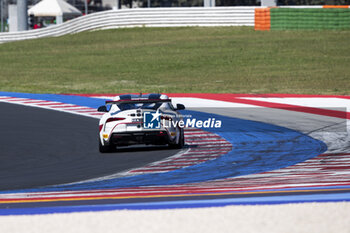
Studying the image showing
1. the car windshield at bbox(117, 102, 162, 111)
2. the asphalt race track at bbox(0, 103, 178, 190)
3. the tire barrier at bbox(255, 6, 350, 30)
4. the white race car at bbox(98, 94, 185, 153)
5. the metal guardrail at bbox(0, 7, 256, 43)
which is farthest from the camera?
the metal guardrail at bbox(0, 7, 256, 43)

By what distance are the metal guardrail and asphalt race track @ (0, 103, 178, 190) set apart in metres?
27.1

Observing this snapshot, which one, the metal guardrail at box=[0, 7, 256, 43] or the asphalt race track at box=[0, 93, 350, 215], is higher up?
the metal guardrail at box=[0, 7, 256, 43]

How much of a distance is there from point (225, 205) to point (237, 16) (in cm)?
3757

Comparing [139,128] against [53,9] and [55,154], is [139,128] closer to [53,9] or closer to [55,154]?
Answer: [55,154]

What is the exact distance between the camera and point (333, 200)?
8180 millimetres

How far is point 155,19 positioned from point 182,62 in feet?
41.9

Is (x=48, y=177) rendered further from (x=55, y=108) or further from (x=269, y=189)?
(x=55, y=108)

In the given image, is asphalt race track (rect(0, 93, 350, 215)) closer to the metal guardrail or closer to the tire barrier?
the tire barrier

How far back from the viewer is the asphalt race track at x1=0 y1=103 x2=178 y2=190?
11484mm

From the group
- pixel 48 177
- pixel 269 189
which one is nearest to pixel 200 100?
pixel 48 177

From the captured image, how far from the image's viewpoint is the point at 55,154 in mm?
13734

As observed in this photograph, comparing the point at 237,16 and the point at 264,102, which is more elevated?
the point at 237,16

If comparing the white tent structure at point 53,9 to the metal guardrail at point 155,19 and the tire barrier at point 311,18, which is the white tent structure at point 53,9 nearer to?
the metal guardrail at point 155,19

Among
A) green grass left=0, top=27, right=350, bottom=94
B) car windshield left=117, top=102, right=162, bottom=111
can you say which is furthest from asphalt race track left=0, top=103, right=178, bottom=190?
green grass left=0, top=27, right=350, bottom=94
